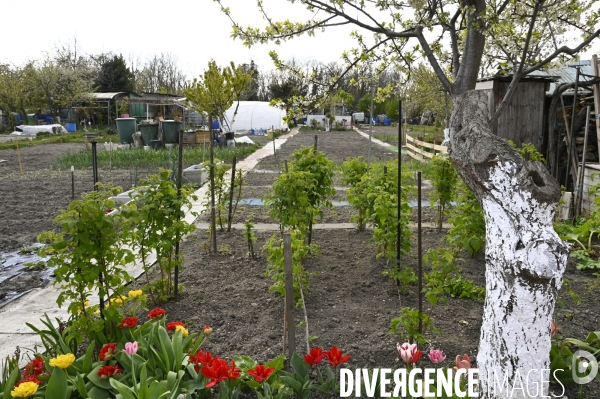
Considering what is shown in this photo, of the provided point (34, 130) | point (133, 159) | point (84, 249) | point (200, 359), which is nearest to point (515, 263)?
point (200, 359)

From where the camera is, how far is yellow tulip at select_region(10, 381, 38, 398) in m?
2.34

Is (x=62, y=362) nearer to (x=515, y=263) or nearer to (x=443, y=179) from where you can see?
(x=515, y=263)

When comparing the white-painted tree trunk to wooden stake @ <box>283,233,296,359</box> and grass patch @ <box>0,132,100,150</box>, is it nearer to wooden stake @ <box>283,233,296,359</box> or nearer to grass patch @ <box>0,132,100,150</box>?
wooden stake @ <box>283,233,296,359</box>

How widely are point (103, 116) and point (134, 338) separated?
125 ft

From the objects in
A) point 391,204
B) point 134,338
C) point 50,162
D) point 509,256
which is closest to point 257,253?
point 391,204

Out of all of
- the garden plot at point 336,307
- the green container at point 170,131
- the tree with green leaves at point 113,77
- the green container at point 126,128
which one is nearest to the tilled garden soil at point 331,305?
the garden plot at point 336,307

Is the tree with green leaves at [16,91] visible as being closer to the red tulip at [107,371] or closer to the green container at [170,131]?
the green container at [170,131]

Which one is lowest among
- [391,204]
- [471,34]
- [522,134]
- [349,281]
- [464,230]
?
[349,281]

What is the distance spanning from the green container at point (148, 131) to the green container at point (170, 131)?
434 millimetres

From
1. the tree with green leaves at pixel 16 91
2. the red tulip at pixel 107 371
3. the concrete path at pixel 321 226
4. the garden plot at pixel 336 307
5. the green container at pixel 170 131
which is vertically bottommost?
the garden plot at pixel 336 307

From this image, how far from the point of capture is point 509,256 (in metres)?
2.26

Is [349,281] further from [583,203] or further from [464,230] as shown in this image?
[583,203]

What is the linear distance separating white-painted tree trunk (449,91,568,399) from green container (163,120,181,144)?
18.9 metres

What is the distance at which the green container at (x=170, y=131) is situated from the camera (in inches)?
794
